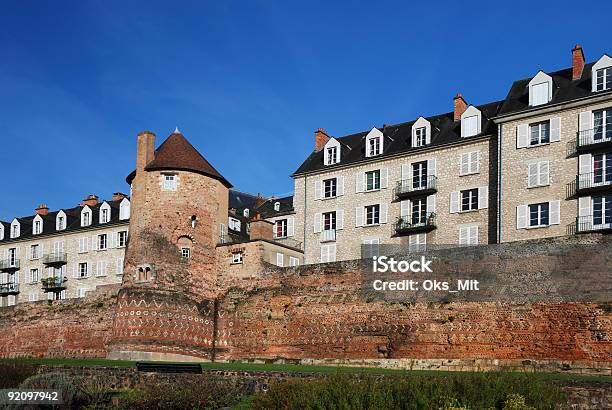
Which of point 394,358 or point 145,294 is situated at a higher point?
point 145,294

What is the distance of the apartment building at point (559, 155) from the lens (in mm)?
39938

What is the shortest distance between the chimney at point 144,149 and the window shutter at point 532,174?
18970mm

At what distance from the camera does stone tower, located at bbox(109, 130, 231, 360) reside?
40781mm

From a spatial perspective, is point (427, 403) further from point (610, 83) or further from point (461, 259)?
point (610, 83)

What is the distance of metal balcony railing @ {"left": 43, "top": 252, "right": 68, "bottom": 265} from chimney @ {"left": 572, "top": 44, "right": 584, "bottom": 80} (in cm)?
4006

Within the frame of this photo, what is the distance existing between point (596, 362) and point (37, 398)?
19283 millimetres

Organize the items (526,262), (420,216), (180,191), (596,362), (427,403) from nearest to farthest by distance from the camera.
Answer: (427,403) < (596,362) < (526,262) < (180,191) < (420,216)

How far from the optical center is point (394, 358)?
36094 mm

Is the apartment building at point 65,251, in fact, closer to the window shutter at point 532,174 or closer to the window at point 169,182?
the window at point 169,182

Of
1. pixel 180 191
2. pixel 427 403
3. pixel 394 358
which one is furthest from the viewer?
pixel 180 191

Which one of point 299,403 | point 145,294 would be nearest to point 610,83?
point 145,294

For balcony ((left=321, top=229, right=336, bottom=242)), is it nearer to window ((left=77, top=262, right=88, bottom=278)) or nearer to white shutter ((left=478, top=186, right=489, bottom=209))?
white shutter ((left=478, top=186, right=489, bottom=209))

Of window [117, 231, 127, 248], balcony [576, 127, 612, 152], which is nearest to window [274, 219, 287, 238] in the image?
window [117, 231, 127, 248]

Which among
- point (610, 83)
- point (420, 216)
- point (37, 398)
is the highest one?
point (610, 83)
